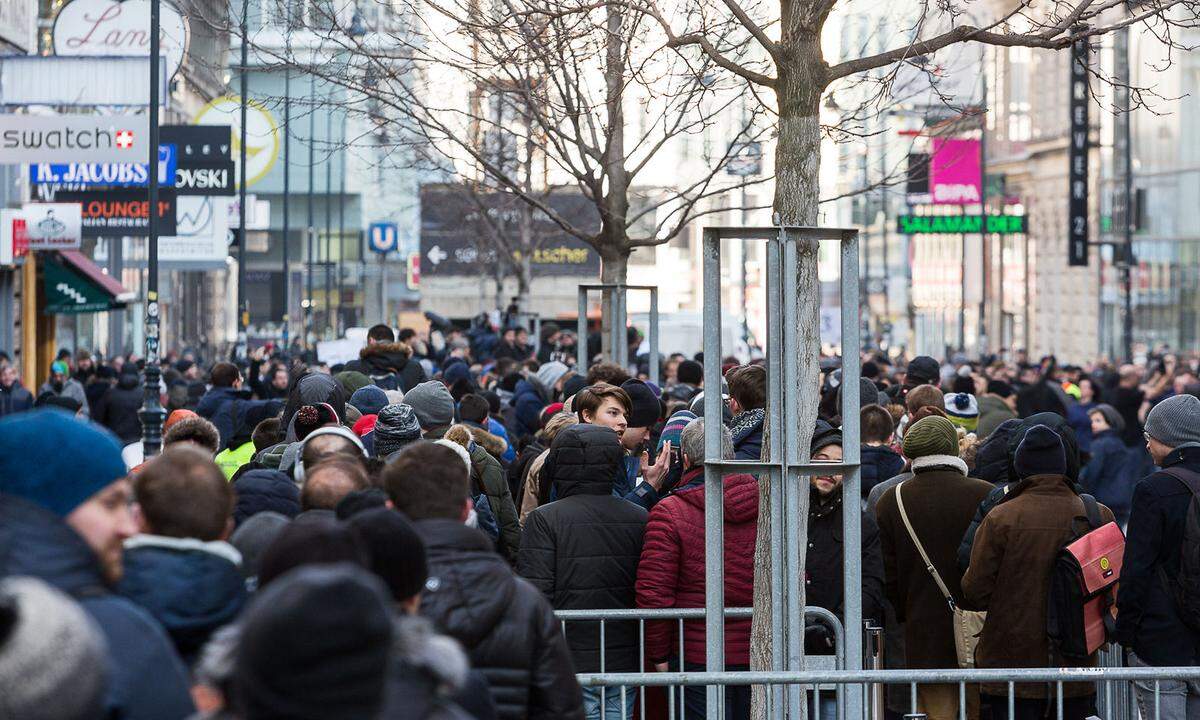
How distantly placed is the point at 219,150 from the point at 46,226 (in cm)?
474

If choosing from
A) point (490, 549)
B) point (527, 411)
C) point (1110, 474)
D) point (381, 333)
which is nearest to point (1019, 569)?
point (490, 549)

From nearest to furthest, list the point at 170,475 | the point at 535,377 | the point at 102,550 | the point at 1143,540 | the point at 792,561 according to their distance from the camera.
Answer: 1. the point at 102,550
2. the point at 170,475
3. the point at 792,561
4. the point at 1143,540
5. the point at 535,377

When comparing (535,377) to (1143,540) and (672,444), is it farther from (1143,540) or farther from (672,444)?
(1143,540)

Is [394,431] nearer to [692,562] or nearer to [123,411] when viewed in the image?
[692,562]

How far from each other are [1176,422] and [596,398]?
3.04 meters

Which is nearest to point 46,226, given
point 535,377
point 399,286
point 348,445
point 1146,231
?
point 535,377

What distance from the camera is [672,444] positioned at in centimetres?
962

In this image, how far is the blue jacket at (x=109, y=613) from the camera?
3551mm

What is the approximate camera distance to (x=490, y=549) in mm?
4992

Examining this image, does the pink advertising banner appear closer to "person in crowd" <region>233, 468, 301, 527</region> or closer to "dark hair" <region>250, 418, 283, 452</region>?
"dark hair" <region>250, 418, 283, 452</region>

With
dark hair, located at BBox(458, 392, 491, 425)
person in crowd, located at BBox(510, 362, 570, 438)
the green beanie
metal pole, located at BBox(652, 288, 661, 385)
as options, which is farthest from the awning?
the green beanie

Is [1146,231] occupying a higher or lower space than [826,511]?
higher

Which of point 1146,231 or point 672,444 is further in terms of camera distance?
point 1146,231

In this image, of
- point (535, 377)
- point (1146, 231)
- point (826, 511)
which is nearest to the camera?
point (826, 511)
